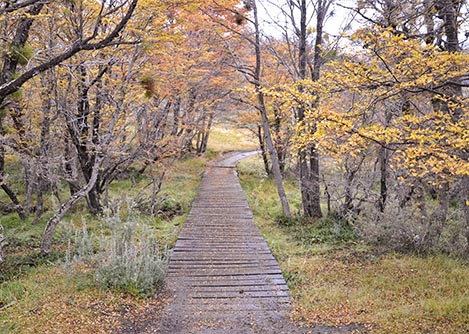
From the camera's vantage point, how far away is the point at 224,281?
19.7 feet

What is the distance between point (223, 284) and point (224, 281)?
111mm

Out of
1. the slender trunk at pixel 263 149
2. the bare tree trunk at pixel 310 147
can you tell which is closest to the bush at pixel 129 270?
the bare tree trunk at pixel 310 147

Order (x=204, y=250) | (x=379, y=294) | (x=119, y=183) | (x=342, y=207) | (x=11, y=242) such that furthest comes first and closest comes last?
(x=119, y=183), (x=342, y=207), (x=11, y=242), (x=204, y=250), (x=379, y=294)

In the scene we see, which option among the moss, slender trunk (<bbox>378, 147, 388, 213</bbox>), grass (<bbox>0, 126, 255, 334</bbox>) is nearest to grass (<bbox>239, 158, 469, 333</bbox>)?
slender trunk (<bbox>378, 147, 388, 213</bbox>)

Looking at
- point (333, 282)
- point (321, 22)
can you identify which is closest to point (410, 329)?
point (333, 282)

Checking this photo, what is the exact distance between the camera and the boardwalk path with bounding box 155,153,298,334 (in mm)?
4738

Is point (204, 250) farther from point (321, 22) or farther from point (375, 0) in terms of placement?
point (321, 22)

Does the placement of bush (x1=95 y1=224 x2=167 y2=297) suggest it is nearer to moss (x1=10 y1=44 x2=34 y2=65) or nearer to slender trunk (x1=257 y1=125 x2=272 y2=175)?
moss (x1=10 y1=44 x2=34 y2=65)

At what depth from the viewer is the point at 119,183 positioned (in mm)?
14906

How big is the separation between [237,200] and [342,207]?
376cm

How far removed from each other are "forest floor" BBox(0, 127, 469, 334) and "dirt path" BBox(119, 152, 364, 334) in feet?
0.76

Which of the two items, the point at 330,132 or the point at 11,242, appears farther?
the point at 11,242

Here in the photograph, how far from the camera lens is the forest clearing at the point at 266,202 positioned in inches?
186

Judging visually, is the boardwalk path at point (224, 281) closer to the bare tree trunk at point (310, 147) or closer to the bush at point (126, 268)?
the bush at point (126, 268)
